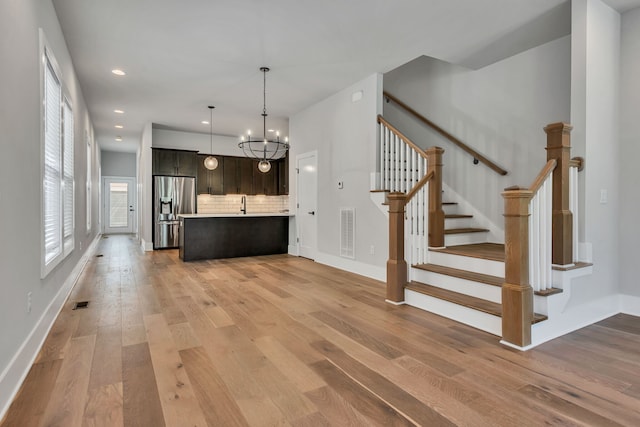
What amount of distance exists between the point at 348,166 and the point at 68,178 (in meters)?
3.97

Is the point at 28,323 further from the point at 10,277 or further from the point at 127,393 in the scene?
the point at 127,393

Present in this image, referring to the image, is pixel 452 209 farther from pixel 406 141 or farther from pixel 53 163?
pixel 53 163

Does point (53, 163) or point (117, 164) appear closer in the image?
point (53, 163)

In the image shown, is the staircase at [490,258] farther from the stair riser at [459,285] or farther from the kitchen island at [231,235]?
the kitchen island at [231,235]

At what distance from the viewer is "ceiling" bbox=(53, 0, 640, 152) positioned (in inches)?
135

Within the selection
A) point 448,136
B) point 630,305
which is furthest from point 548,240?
point 448,136

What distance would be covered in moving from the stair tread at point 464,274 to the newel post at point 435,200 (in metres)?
0.33

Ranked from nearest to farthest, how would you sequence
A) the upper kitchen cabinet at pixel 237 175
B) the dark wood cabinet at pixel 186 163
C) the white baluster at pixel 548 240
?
the white baluster at pixel 548 240 → the dark wood cabinet at pixel 186 163 → the upper kitchen cabinet at pixel 237 175

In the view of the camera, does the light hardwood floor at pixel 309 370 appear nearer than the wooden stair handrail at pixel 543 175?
Yes

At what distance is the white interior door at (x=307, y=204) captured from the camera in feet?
22.2

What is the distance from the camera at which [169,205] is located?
8.74 metres

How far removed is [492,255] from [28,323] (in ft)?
13.2

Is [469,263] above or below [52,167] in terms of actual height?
below

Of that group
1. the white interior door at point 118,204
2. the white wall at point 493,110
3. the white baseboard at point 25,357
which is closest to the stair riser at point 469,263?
the white wall at point 493,110
